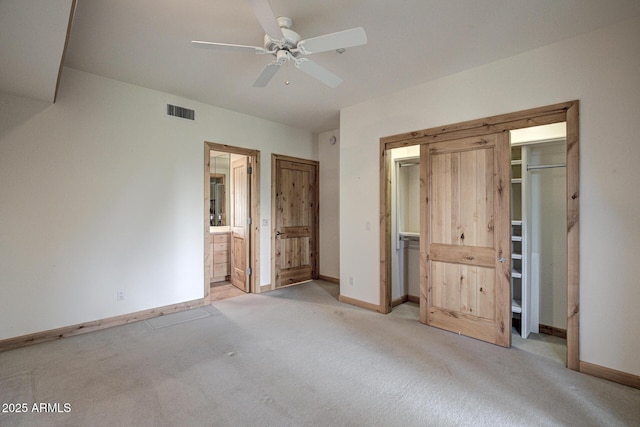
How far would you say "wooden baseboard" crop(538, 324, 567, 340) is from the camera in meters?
3.11

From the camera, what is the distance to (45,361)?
256 cm

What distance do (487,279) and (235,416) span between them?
261 centimetres

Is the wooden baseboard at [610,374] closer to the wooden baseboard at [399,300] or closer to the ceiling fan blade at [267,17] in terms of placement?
the wooden baseboard at [399,300]

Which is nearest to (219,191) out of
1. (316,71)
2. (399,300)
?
(399,300)

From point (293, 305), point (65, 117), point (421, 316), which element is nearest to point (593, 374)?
point (421, 316)

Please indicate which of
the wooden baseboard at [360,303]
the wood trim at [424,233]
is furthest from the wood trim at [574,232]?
the wooden baseboard at [360,303]

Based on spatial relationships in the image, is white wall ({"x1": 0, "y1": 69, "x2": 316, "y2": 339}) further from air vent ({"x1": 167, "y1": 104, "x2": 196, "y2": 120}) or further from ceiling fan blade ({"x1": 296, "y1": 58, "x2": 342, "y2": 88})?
ceiling fan blade ({"x1": 296, "y1": 58, "x2": 342, "y2": 88})

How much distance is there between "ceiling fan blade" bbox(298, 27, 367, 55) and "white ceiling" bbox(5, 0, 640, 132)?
31 cm

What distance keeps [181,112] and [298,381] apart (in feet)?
11.5

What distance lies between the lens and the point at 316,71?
239 cm

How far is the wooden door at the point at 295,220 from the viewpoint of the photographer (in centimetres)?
509

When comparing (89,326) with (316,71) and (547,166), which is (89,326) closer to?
(316,71)

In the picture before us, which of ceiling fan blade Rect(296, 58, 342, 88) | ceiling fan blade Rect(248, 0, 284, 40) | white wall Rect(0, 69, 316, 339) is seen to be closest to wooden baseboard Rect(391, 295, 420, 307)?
white wall Rect(0, 69, 316, 339)

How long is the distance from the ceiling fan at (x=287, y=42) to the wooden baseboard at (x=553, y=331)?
3.46 metres
